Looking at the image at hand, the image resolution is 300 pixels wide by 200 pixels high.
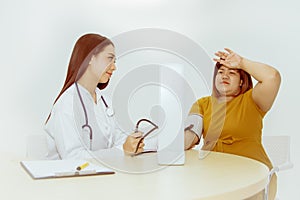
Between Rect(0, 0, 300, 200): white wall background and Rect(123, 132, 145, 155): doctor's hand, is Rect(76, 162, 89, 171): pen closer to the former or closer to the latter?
Rect(123, 132, 145, 155): doctor's hand

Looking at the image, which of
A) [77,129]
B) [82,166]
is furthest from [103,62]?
[82,166]

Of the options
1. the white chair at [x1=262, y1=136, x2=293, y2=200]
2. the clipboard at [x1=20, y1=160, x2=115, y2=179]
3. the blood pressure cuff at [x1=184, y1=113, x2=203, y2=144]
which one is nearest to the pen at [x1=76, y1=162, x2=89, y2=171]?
the clipboard at [x1=20, y1=160, x2=115, y2=179]

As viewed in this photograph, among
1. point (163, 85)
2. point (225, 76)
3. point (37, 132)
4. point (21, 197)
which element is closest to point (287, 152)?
point (225, 76)

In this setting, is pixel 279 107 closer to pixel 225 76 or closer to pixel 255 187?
pixel 225 76

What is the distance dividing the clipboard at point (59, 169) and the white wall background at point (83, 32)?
4.69 ft

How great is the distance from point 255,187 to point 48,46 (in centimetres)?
204

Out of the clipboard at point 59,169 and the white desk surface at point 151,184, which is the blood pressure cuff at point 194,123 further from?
the clipboard at point 59,169

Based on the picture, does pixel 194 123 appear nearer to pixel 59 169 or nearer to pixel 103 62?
→ pixel 103 62

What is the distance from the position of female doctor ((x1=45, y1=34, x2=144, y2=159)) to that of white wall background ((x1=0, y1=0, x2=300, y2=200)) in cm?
68

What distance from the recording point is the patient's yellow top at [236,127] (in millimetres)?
2508

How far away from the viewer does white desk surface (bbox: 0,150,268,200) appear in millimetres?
1193

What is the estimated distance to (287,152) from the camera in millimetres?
2713

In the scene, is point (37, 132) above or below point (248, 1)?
below

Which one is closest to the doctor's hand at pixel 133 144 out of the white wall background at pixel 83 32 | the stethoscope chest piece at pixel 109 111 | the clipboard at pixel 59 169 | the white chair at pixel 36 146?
the clipboard at pixel 59 169
